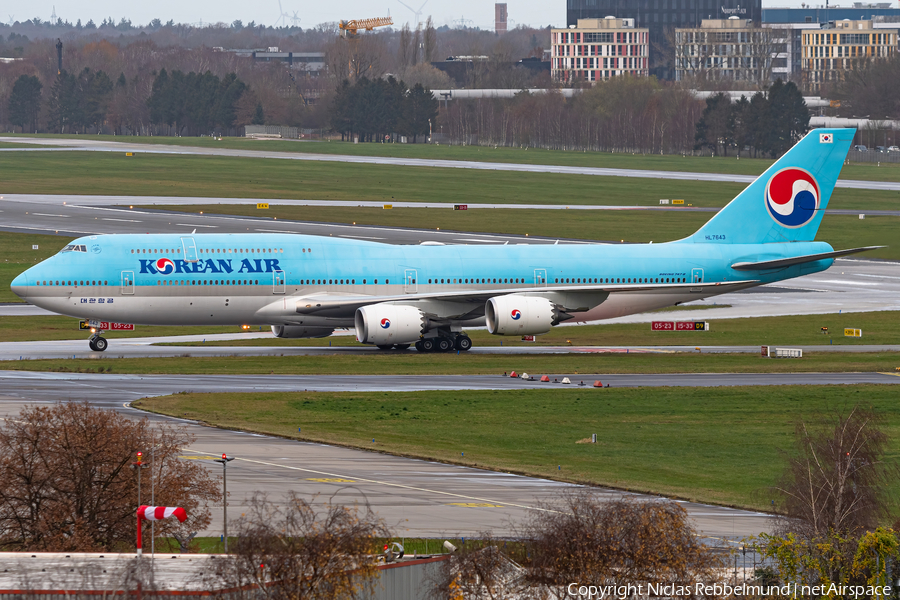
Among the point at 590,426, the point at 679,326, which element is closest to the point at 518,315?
Result: the point at 679,326

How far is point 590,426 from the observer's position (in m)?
48.0

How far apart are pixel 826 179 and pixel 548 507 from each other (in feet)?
146

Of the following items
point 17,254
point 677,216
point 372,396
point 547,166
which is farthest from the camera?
point 547,166

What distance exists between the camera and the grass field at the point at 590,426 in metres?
40.7

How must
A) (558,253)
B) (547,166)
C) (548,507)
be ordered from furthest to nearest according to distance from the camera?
(547,166) → (558,253) → (548,507)

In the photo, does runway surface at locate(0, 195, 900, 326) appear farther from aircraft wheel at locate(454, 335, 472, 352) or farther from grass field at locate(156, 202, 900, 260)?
aircraft wheel at locate(454, 335, 472, 352)

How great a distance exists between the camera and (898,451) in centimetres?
4338

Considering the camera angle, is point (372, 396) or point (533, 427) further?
point (372, 396)

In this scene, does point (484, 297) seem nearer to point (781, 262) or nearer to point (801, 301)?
point (781, 262)

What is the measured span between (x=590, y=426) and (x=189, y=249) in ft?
82.8

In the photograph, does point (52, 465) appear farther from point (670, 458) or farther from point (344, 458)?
point (670, 458)

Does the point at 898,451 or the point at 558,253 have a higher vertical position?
the point at 558,253

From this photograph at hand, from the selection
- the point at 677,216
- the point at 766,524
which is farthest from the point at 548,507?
the point at 677,216

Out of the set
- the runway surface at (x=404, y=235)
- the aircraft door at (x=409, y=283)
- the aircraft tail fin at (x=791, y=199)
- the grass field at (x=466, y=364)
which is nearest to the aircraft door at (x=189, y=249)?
the grass field at (x=466, y=364)
